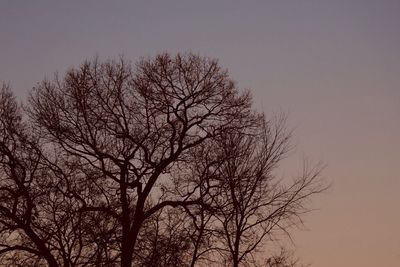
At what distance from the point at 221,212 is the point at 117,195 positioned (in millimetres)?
5035

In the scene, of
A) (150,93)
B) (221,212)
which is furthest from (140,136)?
(221,212)

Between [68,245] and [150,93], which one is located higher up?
[150,93]

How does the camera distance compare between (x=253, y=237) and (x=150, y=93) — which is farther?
(x=253, y=237)

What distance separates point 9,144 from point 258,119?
12079 mm

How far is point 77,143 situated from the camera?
3356 cm

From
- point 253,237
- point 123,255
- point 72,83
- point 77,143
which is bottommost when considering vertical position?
point 123,255

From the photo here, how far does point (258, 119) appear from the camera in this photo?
3572 centimetres

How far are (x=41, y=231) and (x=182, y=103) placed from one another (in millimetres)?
8850

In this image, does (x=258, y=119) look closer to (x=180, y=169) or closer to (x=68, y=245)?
(x=180, y=169)

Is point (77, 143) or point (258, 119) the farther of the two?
point (258, 119)

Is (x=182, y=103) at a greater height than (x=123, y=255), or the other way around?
(x=182, y=103)

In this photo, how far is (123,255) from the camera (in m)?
32.5

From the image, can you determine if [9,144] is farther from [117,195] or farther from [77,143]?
[117,195]

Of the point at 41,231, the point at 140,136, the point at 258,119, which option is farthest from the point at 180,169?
the point at 41,231
